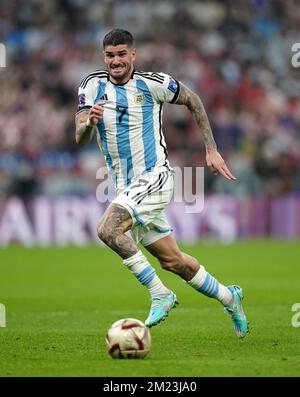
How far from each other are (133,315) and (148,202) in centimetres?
252

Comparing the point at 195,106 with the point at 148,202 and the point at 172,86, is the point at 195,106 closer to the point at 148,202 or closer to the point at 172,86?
the point at 172,86

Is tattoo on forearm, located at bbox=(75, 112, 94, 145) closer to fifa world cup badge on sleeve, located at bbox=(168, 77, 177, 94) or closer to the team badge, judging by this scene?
the team badge

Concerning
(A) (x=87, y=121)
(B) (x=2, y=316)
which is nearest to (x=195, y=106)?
(A) (x=87, y=121)

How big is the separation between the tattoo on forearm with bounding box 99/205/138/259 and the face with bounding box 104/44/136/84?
3.91ft

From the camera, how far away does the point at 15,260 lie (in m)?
18.1

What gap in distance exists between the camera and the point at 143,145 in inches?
331

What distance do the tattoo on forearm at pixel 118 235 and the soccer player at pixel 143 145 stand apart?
155 mm

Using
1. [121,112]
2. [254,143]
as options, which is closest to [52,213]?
[254,143]

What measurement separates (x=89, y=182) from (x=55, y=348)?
14726mm

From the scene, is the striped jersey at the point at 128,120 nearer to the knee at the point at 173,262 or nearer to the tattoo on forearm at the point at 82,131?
the tattoo on forearm at the point at 82,131

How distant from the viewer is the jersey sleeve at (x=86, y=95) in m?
8.33

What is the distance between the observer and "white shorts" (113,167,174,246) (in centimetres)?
814

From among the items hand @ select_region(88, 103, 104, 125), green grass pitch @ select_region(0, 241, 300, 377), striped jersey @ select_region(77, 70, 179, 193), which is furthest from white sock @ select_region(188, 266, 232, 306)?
hand @ select_region(88, 103, 104, 125)

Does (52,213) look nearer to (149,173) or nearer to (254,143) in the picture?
(254,143)
